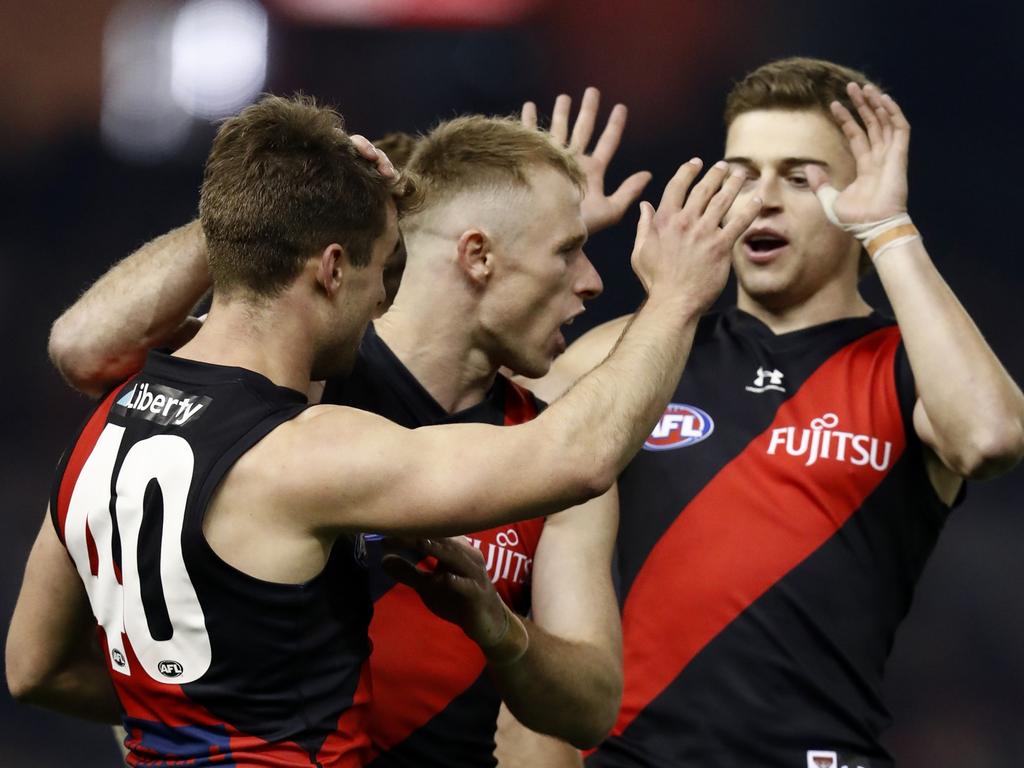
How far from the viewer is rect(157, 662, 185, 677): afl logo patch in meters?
2.00

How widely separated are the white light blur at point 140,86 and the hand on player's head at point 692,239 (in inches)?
175

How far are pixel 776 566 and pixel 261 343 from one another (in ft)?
4.94

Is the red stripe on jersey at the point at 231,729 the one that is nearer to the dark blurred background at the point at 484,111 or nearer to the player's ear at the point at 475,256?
the player's ear at the point at 475,256

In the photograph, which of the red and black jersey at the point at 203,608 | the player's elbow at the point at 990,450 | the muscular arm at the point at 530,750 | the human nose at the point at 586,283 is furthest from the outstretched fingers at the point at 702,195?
the muscular arm at the point at 530,750

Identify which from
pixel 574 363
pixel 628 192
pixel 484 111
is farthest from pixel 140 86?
pixel 574 363

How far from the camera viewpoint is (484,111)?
6375mm

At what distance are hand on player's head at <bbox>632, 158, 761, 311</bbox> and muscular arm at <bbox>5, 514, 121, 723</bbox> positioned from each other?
3.63 ft

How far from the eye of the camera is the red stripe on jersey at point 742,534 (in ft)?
10.4

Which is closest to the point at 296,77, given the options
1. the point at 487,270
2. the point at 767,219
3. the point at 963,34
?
the point at 963,34

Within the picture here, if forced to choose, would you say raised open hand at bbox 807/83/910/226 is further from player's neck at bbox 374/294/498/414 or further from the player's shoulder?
player's neck at bbox 374/294/498/414

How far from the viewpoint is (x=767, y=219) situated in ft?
11.2

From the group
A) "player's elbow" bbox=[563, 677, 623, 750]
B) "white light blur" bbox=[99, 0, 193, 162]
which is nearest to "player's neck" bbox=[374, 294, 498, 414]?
"player's elbow" bbox=[563, 677, 623, 750]

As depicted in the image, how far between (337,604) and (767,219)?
5.82 feet

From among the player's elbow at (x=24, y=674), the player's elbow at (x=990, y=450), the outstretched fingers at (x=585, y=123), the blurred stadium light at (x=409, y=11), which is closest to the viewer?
the player's elbow at (x=24, y=674)
